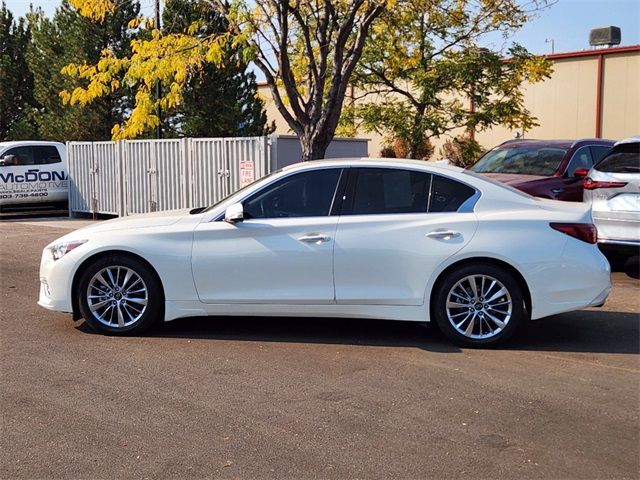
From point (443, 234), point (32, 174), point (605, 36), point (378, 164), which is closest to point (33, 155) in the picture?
point (32, 174)

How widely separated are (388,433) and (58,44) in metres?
22.6

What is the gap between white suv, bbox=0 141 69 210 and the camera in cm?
1881

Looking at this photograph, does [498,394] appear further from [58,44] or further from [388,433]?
[58,44]

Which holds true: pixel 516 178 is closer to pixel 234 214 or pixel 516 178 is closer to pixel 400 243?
pixel 400 243

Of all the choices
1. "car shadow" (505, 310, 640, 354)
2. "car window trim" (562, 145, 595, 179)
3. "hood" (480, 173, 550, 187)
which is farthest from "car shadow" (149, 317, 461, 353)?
"car window trim" (562, 145, 595, 179)

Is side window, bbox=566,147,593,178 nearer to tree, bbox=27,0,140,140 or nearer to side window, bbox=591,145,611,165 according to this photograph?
side window, bbox=591,145,611,165

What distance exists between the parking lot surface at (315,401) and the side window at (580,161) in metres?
4.22

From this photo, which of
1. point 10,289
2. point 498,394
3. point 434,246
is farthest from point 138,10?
point 498,394

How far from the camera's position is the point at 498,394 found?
5.31m

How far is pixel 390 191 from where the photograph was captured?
22.0 ft

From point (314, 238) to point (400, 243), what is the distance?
73 centimetres

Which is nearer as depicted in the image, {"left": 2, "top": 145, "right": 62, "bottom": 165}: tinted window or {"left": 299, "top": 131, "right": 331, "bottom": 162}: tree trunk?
{"left": 299, "top": 131, "right": 331, "bottom": 162}: tree trunk

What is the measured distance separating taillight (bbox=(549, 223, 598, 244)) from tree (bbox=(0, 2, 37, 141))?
82.7ft

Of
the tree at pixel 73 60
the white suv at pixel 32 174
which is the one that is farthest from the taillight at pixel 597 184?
the tree at pixel 73 60
